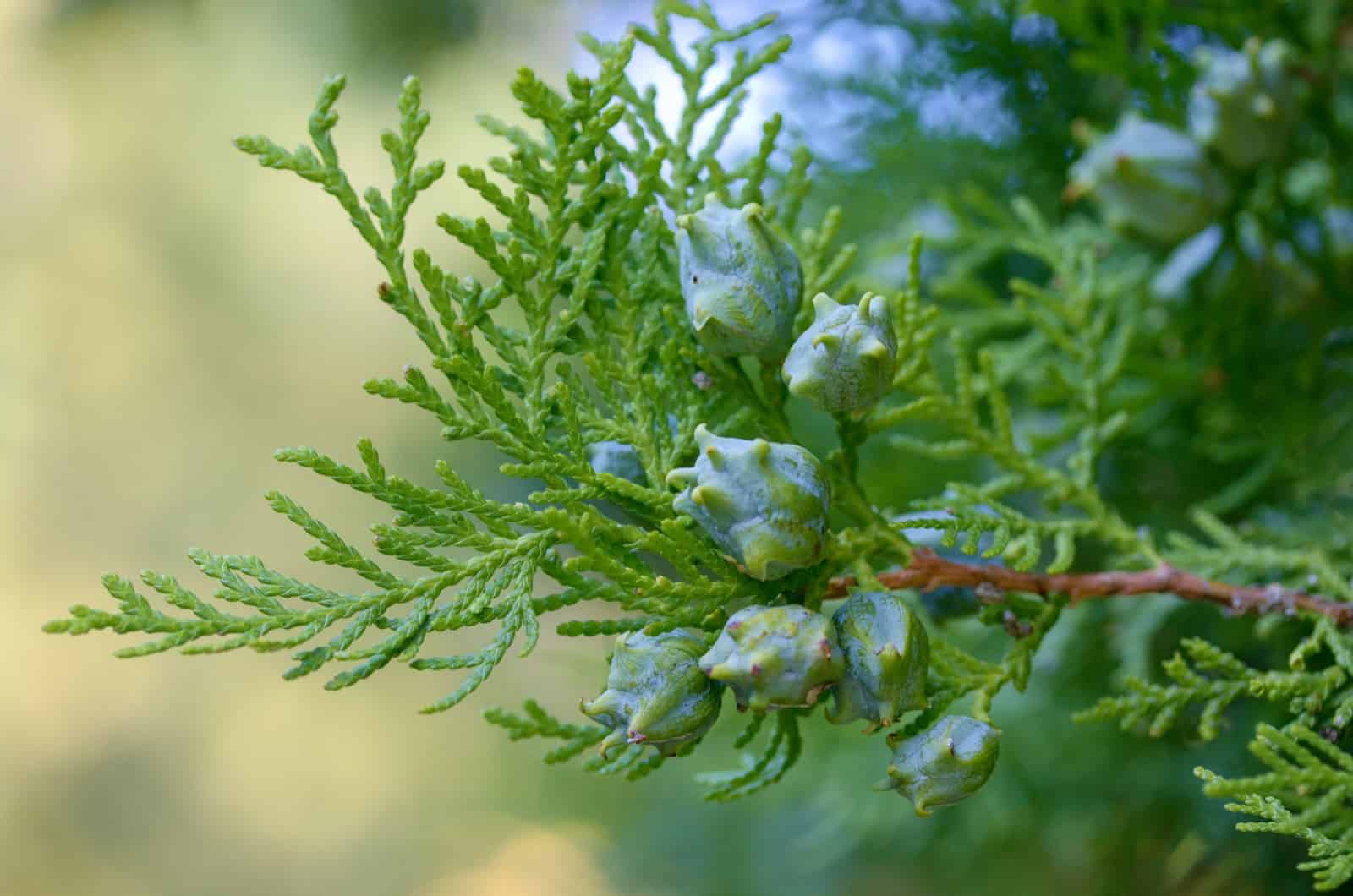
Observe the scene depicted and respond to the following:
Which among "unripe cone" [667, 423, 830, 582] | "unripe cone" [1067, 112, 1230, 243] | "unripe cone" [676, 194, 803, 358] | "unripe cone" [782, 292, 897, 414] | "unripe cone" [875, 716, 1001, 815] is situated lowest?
"unripe cone" [875, 716, 1001, 815]

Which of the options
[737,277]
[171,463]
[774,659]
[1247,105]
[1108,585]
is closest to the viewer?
[774,659]

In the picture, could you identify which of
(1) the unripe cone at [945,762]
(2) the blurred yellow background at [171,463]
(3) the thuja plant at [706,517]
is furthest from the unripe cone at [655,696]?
(2) the blurred yellow background at [171,463]

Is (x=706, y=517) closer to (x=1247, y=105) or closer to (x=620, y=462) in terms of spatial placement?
(x=620, y=462)

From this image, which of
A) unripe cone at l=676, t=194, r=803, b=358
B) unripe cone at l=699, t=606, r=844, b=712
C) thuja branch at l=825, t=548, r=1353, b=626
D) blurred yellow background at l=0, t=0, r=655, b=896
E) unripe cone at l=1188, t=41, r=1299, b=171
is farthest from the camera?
blurred yellow background at l=0, t=0, r=655, b=896

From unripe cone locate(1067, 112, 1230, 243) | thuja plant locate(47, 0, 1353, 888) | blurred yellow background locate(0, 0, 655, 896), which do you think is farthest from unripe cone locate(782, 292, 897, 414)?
blurred yellow background locate(0, 0, 655, 896)

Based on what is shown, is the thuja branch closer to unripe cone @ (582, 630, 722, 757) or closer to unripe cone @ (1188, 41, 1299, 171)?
unripe cone @ (582, 630, 722, 757)

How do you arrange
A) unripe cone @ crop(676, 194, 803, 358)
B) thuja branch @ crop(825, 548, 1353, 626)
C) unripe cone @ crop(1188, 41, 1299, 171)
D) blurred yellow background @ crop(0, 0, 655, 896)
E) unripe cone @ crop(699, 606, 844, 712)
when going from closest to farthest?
unripe cone @ crop(699, 606, 844, 712) → unripe cone @ crop(676, 194, 803, 358) → thuja branch @ crop(825, 548, 1353, 626) → unripe cone @ crop(1188, 41, 1299, 171) → blurred yellow background @ crop(0, 0, 655, 896)

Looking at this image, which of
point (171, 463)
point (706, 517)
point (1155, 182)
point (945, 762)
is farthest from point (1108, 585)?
point (171, 463)
